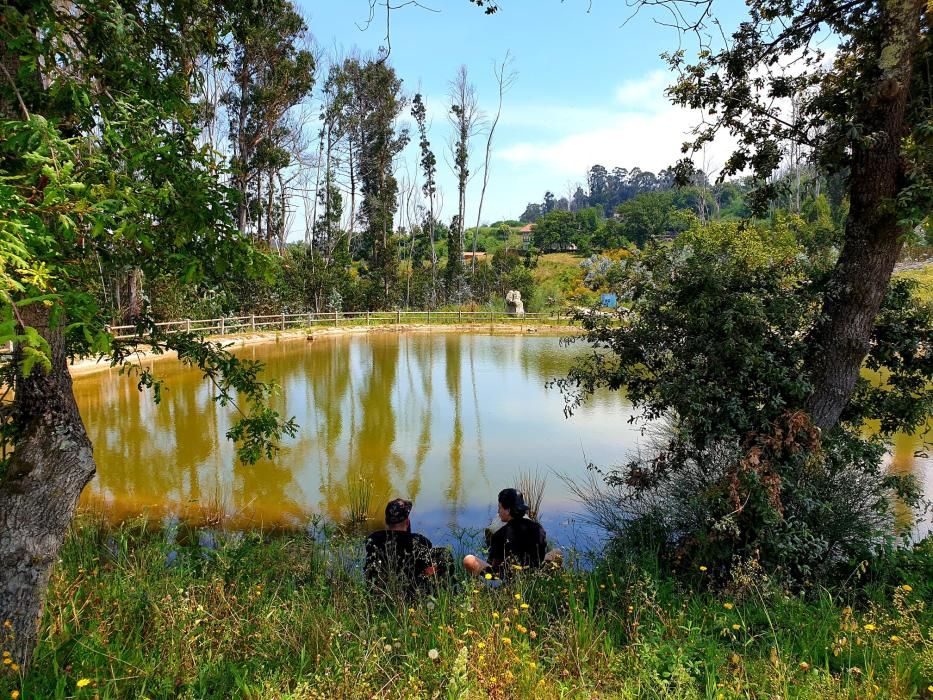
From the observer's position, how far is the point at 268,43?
2158cm

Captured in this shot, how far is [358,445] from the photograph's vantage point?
29.1 feet

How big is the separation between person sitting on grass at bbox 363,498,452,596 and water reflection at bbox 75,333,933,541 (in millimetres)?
2119

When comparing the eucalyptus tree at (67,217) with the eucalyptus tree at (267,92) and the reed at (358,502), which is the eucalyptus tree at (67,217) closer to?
the reed at (358,502)

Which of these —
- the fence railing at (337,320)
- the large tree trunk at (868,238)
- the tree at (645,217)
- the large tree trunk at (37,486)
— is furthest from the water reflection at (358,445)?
the tree at (645,217)

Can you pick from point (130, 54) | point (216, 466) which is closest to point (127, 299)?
point (216, 466)

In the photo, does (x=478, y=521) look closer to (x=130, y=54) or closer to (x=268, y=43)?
(x=130, y=54)

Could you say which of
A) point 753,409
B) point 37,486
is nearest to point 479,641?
point 37,486

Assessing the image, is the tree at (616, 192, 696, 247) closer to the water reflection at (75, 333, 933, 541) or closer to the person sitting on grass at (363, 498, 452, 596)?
the water reflection at (75, 333, 933, 541)

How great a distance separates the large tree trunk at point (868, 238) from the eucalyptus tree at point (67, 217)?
383cm

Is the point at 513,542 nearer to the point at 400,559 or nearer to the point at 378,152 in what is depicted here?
the point at 400,559

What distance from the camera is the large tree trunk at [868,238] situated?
3854 mm

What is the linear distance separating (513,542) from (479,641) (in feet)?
5.16

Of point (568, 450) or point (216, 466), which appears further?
point (568, 450)

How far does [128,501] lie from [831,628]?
6.38 m
